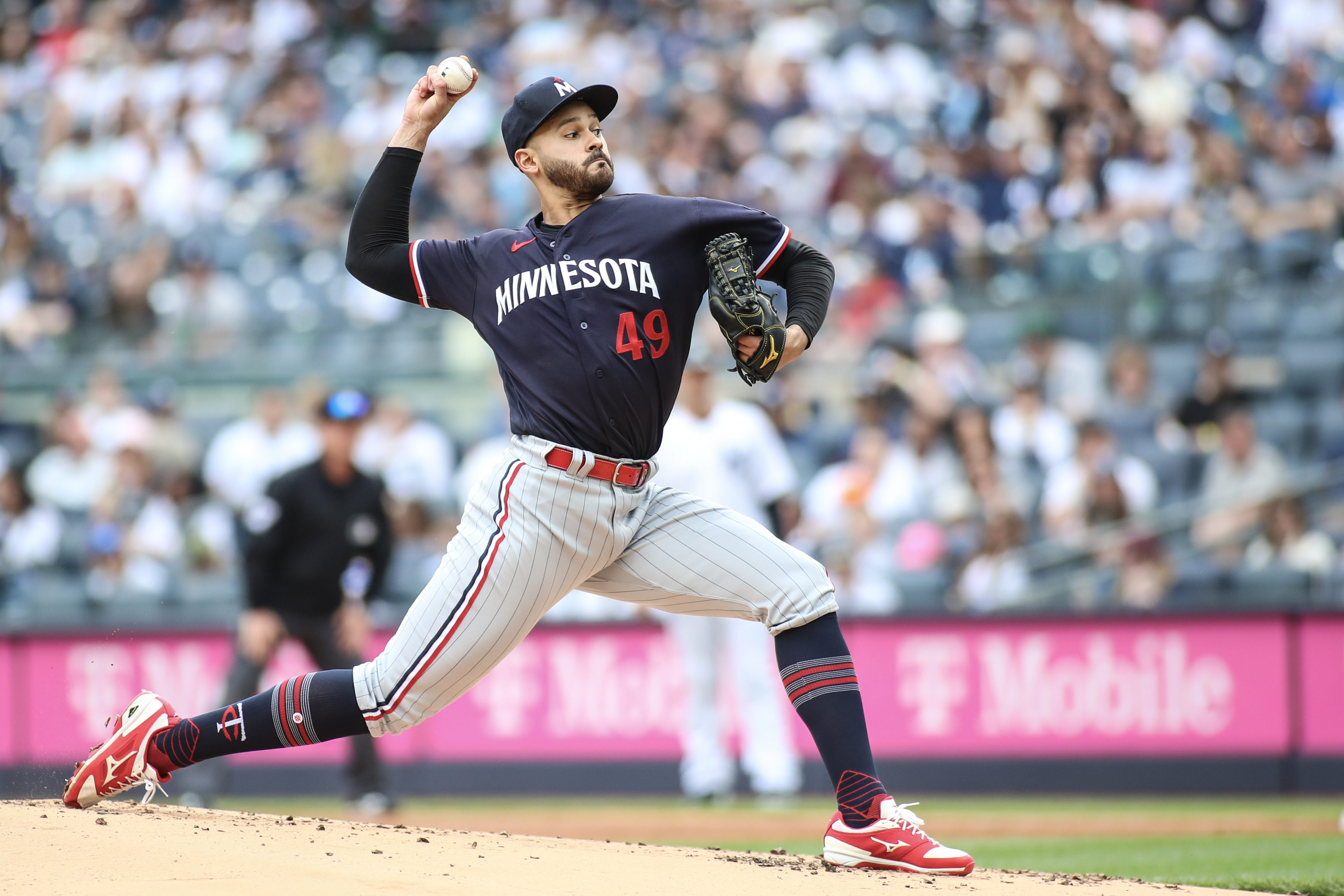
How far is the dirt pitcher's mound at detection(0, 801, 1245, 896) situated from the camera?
3.59m

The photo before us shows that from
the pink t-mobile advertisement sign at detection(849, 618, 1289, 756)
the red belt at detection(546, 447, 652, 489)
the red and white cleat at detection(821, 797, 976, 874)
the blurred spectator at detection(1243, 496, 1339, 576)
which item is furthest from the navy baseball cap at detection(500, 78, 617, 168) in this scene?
the blurred spectator at detection(1243, 496, 1339, 576)

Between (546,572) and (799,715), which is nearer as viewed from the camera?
(546,572)

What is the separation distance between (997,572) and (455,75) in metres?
5.67

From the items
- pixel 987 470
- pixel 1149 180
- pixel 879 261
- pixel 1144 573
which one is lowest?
pixel 1144 573

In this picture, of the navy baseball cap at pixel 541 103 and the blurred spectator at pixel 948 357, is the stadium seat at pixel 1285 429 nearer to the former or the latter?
the blurred spectator at pixel 948 357

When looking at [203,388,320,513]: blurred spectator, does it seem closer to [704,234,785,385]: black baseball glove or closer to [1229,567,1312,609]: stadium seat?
[1229,567,1312,609]: stadium seat

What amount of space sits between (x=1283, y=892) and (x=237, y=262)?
11.0 meters

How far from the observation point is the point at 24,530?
11.3 m

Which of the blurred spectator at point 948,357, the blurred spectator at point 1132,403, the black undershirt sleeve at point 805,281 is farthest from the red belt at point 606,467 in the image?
the blurred spectator at point 1132,403

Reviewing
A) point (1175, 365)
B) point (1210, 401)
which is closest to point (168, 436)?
point (1175, 365)

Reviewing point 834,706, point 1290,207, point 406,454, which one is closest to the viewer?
point 834,706

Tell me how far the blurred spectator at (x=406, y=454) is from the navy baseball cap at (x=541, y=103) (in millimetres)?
6575

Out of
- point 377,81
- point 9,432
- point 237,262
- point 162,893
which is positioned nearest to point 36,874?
point 162,893

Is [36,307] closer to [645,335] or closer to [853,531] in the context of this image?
[853,531]
